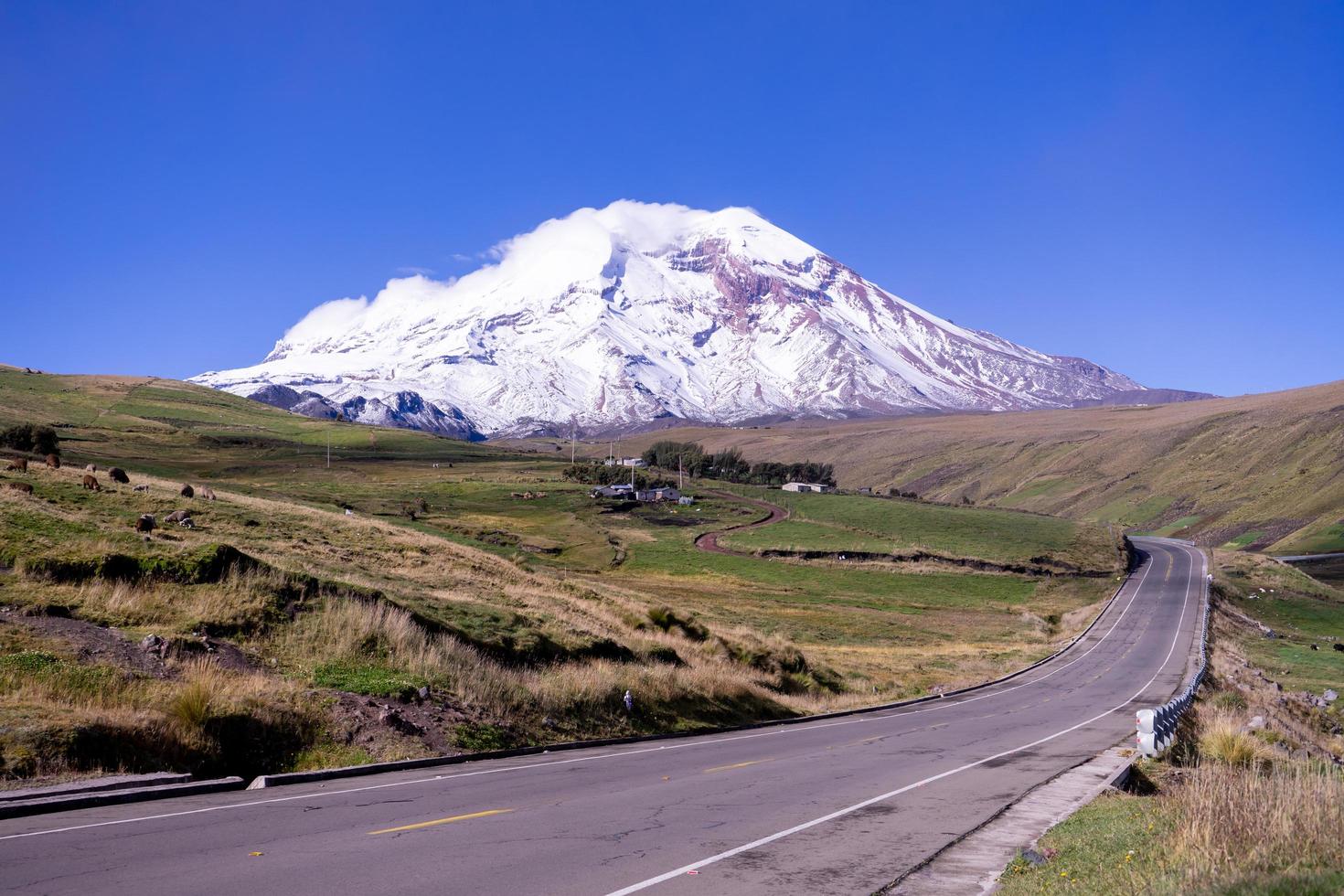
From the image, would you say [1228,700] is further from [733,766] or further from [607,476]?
[607,476]

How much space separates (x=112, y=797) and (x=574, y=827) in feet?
17.5

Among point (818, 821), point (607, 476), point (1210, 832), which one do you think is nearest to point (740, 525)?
point (607, 476)

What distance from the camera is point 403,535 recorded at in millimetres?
41531

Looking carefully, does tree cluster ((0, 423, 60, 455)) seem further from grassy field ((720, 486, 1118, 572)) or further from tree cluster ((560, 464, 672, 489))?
tree cluster ((560, 464, 672, 489))

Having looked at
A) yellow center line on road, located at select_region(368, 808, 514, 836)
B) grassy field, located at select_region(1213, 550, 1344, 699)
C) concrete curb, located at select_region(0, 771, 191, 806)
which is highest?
concrete curb, located at select_region(0, 771, 191, 806)

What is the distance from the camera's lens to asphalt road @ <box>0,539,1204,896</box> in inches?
333

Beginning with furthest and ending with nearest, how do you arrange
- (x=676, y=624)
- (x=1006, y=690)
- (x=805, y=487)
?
(x=805, y=487) < (x=1006, y=690) < (x=676, y=624)

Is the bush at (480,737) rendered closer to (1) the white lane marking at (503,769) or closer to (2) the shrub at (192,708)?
(1) the white lane marking at (503,769)

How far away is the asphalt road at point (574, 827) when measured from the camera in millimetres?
8469

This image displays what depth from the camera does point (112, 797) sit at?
10820 millimetres

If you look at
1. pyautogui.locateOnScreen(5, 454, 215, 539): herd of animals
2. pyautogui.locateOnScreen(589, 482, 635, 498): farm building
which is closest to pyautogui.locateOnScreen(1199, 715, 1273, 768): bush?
pyautogui.locateOnScreen(5, 454, 215, 539): herd of animals

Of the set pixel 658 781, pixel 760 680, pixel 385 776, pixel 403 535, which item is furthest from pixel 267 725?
pixel 403 535

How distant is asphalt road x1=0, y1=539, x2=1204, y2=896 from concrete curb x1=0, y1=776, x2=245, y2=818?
29 cm

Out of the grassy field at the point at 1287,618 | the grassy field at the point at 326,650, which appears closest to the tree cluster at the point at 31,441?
the grassy field at the point at 326,650
